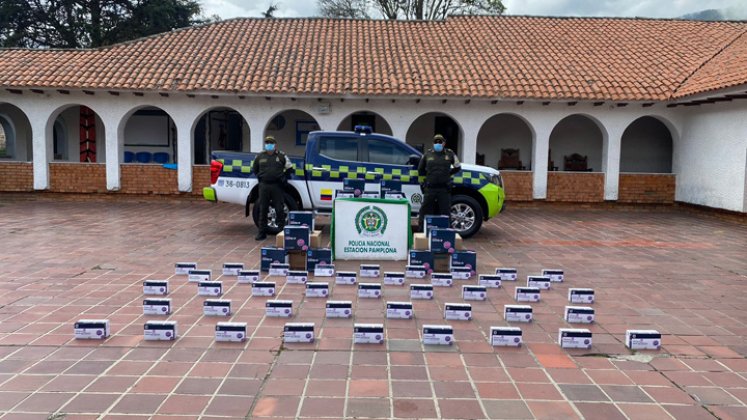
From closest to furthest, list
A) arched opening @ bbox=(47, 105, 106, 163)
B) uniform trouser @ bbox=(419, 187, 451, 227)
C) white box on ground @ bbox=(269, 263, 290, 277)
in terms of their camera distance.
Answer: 1. white box on ground @ bbox=(269, 263, 290, 277)
2. uniform trouser @ bbox=(419, 187, 451, 227)
3. arched opening @ bbox=(47, 105, 106, 163)

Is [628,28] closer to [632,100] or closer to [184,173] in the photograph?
[632,100]

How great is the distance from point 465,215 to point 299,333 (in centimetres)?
624

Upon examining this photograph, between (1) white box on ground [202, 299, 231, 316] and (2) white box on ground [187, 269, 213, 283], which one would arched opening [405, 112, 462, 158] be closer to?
(2) white box on ground [187, 269, 213, 283]

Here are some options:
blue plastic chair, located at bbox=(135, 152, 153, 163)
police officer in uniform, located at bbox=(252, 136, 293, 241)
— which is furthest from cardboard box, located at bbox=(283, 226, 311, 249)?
blue plastic chair, located at bbox=(135, 152, 153, 163)

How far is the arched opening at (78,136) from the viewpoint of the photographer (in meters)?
19.2

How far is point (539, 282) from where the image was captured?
7062 millimetres

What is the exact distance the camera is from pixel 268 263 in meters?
7.72

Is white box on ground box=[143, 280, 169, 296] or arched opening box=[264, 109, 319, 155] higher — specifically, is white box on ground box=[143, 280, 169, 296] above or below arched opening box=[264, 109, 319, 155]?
below

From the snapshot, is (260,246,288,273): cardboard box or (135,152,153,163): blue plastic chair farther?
(135,152,153,163): blue plastic chair

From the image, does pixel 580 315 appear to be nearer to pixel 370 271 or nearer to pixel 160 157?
pixel 370 271

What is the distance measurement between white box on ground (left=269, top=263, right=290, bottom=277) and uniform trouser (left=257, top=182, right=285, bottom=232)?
2.71 metres

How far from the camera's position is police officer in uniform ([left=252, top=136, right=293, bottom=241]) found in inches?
393

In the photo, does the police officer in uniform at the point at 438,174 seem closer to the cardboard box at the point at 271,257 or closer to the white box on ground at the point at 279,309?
the cardboard box at the point at 271,257

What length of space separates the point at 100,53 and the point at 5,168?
4300 mm
